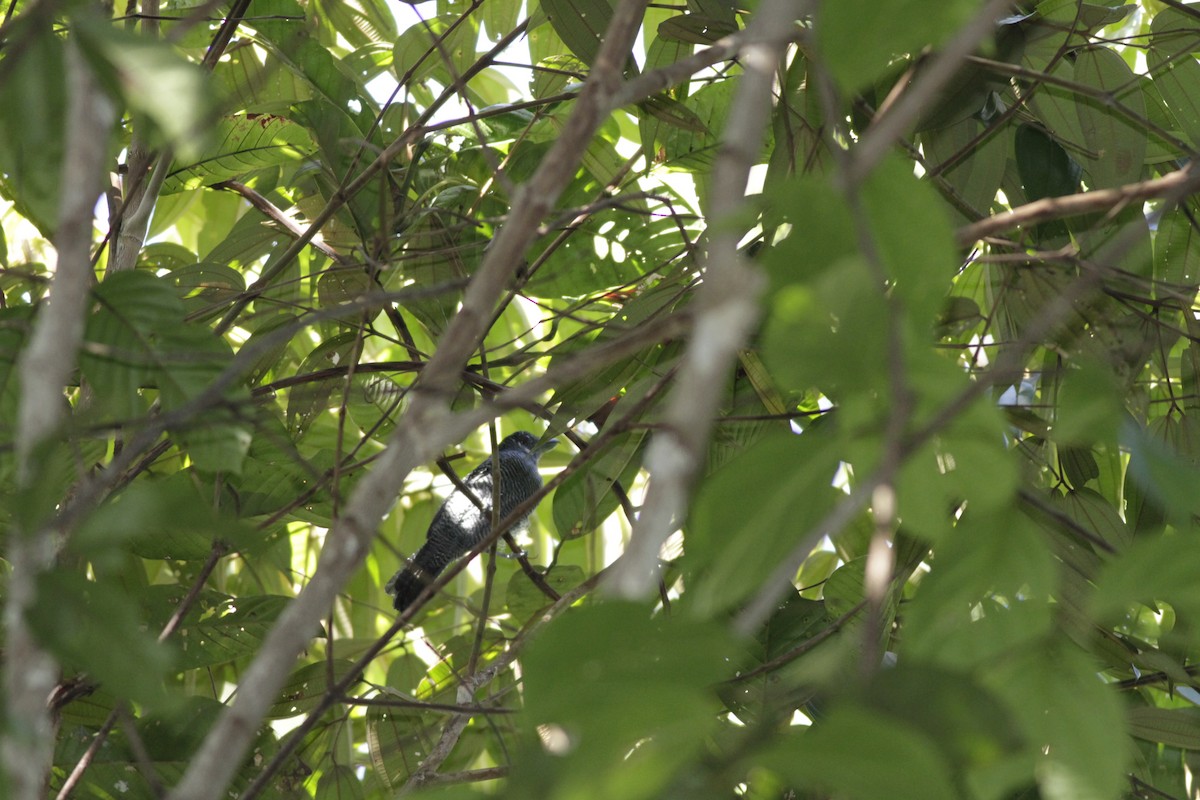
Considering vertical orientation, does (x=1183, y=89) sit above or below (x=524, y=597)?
above

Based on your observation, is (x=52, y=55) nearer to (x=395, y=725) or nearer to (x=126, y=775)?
(x=126, y=775)

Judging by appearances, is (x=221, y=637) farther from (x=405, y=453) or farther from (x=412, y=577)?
(x=405, y=453)

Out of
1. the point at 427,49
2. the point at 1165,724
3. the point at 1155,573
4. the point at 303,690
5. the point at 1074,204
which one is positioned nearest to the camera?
the point at 1155,573

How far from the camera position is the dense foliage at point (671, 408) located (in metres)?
0.51

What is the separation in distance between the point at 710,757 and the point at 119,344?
0.58m

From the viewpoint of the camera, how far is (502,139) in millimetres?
1784

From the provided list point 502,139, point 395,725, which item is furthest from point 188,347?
point 502,139

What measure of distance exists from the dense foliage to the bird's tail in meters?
0.11

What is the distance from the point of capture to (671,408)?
581 millimetres

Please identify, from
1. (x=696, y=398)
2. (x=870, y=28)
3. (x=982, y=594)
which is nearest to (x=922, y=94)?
(x=870, y=28)

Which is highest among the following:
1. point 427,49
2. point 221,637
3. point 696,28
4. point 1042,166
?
point 427,49

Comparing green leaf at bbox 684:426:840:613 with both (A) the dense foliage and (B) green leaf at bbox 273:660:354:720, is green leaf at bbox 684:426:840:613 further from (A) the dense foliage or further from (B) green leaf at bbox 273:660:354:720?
(B) green leaf at bbox 273:660:354:720

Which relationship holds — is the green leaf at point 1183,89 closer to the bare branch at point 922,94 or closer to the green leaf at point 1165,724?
the green leaf at point 1165,724

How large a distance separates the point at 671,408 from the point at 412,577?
4.55 feet
